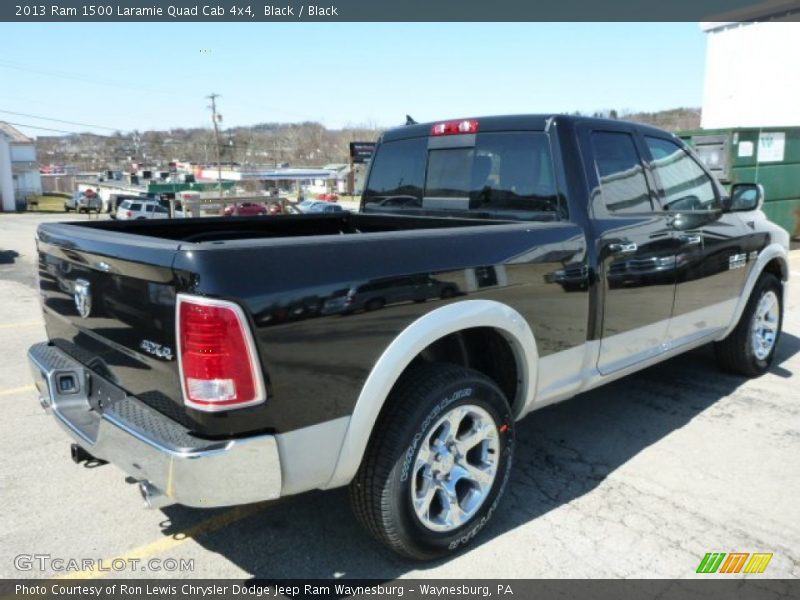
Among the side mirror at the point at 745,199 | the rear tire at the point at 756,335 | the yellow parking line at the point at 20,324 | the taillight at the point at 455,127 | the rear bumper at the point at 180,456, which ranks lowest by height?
the yellow parking line at the point at 20,324

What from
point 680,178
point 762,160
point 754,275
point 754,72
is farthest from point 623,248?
point 754,72

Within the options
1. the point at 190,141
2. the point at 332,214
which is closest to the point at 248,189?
the point at 190,141

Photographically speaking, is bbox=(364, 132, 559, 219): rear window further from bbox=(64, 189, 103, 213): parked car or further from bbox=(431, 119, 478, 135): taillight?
bbox=(64, 189, 103, 213): parked car

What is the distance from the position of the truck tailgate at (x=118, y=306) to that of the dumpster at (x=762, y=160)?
11530 millimetres

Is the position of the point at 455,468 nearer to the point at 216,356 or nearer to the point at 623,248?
the point at 216,356

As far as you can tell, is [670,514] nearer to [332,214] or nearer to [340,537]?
[340,537]

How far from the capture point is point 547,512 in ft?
10.5

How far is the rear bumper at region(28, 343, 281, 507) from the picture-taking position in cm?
207

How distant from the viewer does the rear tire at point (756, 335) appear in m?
5.03

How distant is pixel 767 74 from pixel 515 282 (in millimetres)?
21720

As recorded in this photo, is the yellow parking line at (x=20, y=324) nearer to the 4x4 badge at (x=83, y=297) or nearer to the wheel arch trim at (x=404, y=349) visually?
the 4x4 badge at (x=83, y=297)

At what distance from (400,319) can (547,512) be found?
1436 mm

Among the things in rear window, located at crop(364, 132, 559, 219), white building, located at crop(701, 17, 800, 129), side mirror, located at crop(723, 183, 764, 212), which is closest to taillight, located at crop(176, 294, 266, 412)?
rear window, located at crop(364, 132, 559, 219)

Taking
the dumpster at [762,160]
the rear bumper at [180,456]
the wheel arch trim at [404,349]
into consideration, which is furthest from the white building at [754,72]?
the rear bumper at [180,456]
